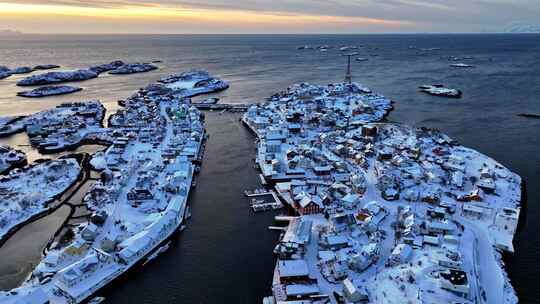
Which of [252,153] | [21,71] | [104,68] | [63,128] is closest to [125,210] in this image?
[252,153]

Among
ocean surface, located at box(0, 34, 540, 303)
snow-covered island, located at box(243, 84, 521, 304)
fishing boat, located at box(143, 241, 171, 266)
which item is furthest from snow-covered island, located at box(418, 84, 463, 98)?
fishing boat, located at box(143, 241, 171, 266)

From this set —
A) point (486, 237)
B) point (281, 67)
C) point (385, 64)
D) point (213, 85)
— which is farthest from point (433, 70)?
point (486, 237)

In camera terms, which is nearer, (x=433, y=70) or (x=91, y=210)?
(x=91, y=210)

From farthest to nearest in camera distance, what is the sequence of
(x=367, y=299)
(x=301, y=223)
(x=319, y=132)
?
(x=319, y=132), (x=301, y=223), (x=367, y=299)

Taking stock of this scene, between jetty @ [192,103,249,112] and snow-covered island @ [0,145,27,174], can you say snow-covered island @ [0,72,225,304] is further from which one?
jetty @ [192,103,249,112]

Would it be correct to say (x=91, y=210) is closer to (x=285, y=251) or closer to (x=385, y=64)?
(x=285, y=251)
